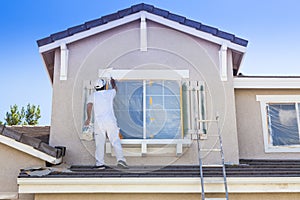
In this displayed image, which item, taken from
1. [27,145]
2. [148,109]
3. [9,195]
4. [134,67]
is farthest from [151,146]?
[9,195]

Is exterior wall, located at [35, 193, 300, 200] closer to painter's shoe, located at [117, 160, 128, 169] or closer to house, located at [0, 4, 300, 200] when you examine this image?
house, located at [0, 4, 300, 200]

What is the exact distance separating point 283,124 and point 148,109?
3.00 metres

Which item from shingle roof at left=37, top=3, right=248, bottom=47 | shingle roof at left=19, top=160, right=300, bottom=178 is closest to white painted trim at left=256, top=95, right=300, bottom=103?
shingle roof at left=37, top=3, right=248, bottom=47

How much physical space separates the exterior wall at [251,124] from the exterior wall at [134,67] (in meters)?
0.51

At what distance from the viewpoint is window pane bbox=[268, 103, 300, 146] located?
768 cm

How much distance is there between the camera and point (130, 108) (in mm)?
7199

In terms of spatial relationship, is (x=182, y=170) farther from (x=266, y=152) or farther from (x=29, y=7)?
(x=29, y=7)

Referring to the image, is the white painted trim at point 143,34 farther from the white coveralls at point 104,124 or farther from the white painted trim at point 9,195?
the white painted trim at point 9,195

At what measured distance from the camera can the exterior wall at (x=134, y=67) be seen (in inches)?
275

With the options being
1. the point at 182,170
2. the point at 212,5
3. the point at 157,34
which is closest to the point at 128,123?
the point at 182,170

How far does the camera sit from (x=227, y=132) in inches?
282

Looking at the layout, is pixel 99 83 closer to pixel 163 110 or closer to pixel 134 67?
pixel 134 67

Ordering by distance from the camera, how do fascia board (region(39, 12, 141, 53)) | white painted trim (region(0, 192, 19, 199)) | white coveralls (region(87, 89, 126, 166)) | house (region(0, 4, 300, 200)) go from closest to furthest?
white painted trim (region(0, 192, 19, 199)), white coveralls (region(87, 89, 126, 166)), house (region(0, 4, 300, 200)), fascia board (region(39, 12, 141, 53))

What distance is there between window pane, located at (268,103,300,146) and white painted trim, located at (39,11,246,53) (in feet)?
5.01
